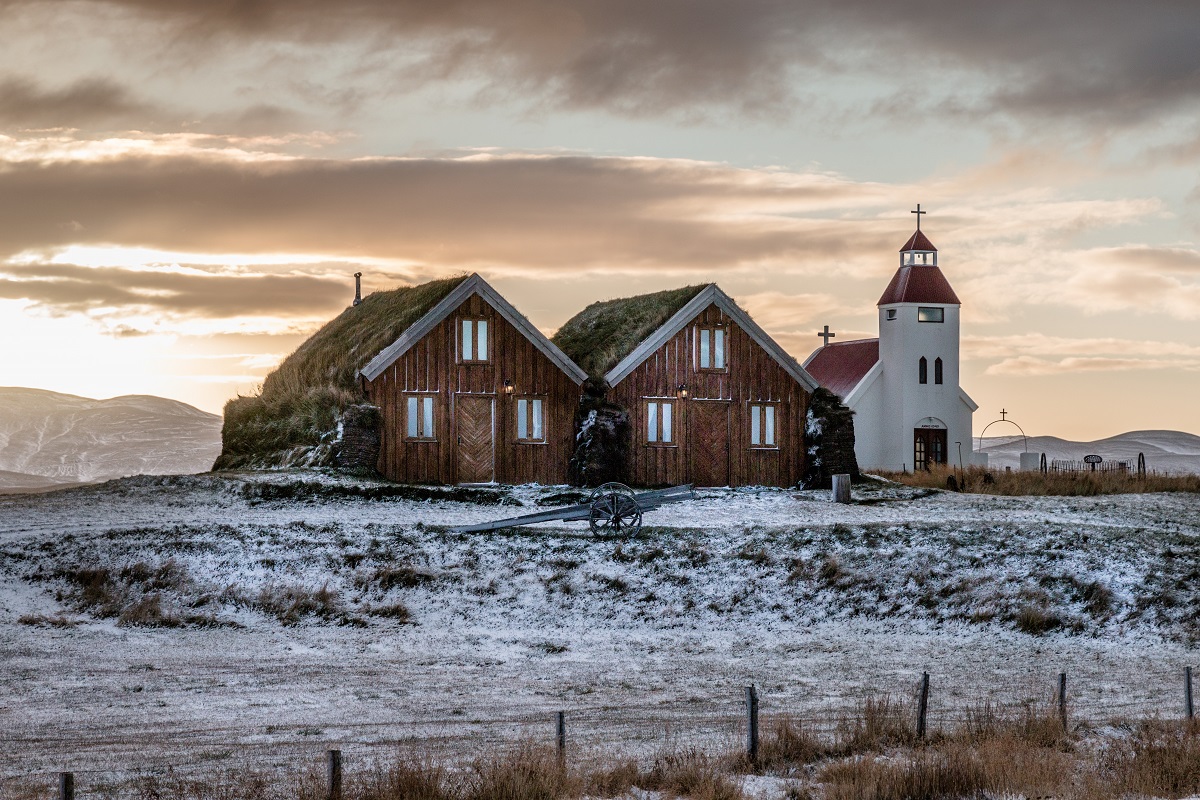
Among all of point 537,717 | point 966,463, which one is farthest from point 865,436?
point 537,717

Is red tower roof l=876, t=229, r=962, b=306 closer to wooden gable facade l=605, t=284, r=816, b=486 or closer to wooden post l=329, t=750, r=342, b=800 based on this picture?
wooden gable facade l=605, t=284, r=816, b=486

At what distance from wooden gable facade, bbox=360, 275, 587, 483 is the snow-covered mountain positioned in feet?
226

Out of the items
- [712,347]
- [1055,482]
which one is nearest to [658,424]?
[712,347]

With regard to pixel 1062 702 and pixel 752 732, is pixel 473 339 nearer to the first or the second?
pixel 1062 702

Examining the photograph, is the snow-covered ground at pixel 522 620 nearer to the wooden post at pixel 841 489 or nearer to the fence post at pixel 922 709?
the fence post at pixel 922 709

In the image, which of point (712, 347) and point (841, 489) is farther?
point (712, 347)

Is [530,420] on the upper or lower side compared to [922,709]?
upper

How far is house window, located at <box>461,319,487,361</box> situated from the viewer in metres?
43.1

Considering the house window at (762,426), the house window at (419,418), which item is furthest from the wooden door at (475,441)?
the house window at (762,426)

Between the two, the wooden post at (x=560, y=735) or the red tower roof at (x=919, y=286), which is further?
the red tower roof at (x=919, y=286)

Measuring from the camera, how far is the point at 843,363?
211ft

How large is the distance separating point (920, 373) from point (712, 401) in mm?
17907

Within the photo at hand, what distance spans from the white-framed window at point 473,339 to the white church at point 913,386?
865 inches

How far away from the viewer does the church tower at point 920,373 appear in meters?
59.4
